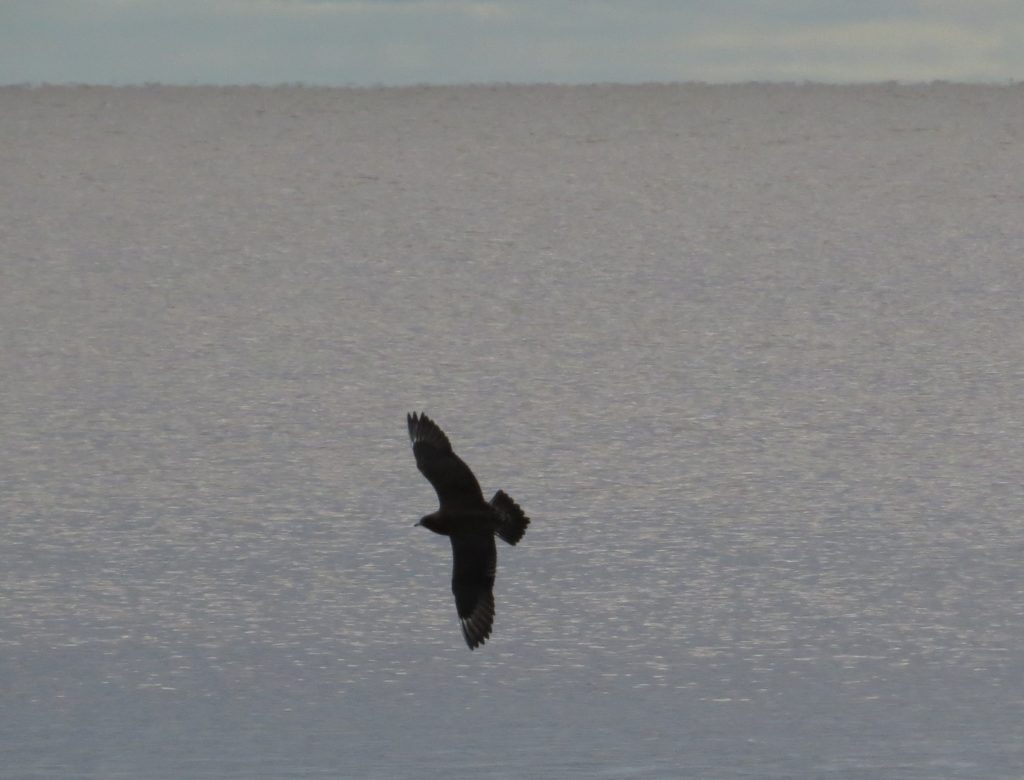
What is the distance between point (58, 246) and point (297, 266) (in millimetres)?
2372

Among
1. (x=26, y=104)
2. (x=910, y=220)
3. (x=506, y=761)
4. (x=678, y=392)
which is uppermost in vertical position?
(x=26, y=104)

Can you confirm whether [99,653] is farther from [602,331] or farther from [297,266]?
[297,266]

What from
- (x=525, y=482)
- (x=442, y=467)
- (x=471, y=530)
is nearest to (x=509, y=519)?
(x=471, y=530)

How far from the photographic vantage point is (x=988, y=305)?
1375cm

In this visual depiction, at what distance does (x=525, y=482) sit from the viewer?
942 centimetres

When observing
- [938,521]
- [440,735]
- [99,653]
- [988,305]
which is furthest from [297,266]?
[440,735]

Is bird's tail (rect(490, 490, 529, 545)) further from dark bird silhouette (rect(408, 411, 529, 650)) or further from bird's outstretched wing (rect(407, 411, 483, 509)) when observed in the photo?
bird's outstretched wing (rect(407, 411, 483, 509))

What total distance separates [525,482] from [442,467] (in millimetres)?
2905

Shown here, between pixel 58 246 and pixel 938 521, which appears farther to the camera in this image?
pixel 58 246

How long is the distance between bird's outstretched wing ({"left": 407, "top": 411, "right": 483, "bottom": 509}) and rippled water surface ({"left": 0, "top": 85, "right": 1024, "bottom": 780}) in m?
0.64

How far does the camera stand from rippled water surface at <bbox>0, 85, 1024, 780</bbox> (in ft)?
20.7

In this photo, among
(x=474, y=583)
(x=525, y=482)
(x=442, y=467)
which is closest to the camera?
(x=474, y=583)

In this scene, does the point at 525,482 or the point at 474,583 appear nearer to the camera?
the point at 474,583

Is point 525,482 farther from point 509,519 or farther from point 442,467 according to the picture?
point 509,519
